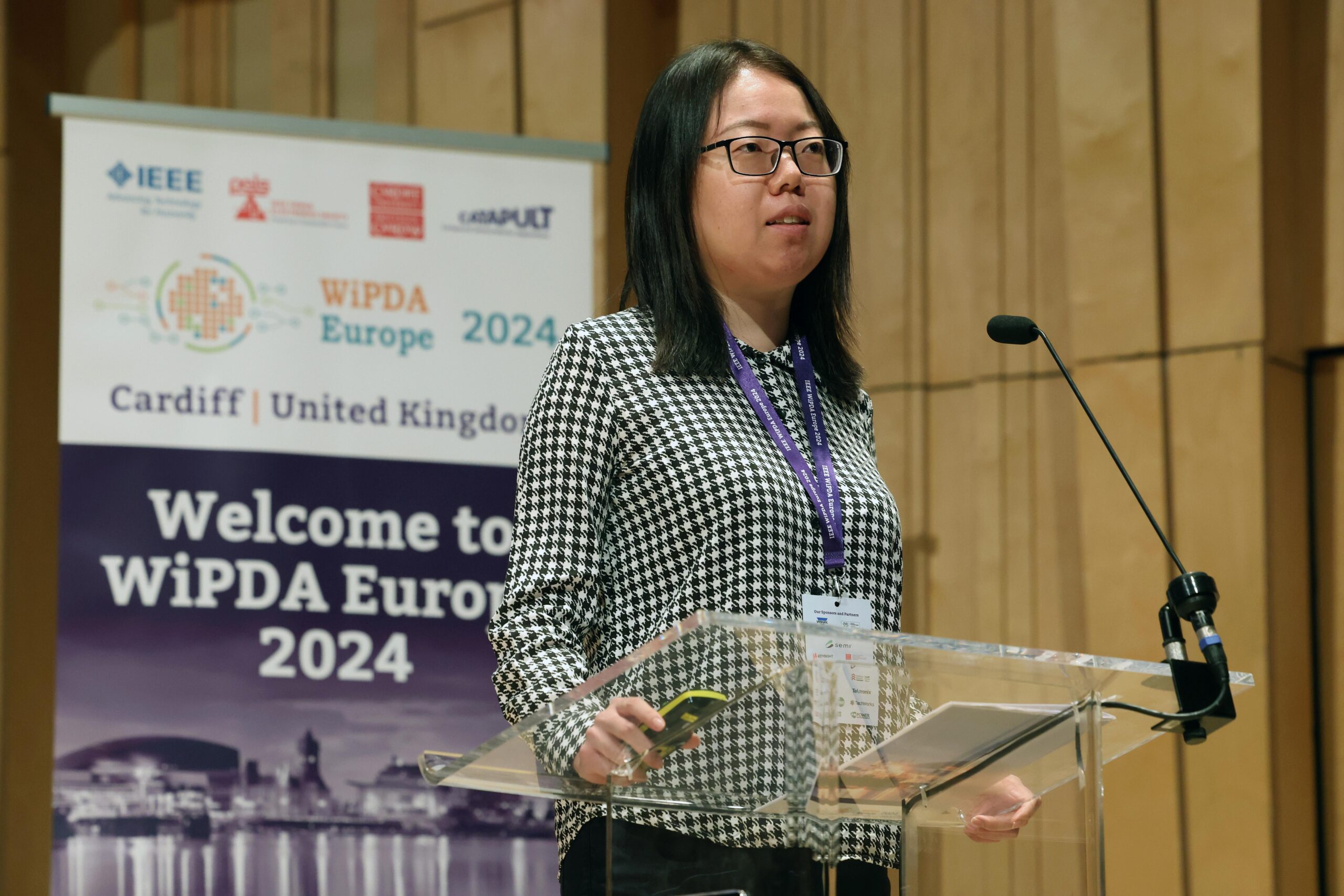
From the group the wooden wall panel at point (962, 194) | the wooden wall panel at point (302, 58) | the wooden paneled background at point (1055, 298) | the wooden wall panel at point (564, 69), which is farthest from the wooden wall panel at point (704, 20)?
the wooden wall panel at point (302, 58)

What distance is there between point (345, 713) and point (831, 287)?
1909mm

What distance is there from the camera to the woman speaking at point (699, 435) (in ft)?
4.73

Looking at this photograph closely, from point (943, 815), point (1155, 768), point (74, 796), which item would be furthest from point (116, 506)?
point (943, 815)

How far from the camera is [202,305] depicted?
3324mm

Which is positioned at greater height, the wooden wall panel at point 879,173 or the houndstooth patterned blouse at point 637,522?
the wooden wall panel at point 879,173

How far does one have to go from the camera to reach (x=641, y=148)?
1.69 metres

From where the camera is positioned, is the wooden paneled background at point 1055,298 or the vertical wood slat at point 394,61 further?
the vertical wood slat at point 394,61

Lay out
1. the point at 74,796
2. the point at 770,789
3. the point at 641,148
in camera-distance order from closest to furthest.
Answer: the point at 770,789 < the point at 641,148 < the point at 74,796

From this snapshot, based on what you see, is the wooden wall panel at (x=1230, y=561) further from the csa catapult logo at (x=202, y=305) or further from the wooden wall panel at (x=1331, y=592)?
the csa catapult logo at (x=202, y=305)

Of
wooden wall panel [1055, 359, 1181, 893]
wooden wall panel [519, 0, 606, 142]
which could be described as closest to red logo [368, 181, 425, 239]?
wooden wall panel [519, 0, 606, 142]

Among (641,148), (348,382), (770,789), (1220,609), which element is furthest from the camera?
(348,382)

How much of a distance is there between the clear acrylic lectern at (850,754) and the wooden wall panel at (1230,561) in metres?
1.68

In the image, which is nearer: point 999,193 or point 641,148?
point 641,148

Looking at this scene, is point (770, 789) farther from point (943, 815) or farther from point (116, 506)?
point (116, 506)
